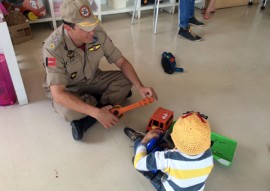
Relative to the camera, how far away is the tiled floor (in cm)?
132

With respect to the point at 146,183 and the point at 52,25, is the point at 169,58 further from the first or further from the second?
the point at 52,25

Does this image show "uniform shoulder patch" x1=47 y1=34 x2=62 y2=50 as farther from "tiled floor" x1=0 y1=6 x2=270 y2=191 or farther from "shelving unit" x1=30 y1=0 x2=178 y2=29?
"shelving unit" x1=30 y1=0 x2=178 y2=29

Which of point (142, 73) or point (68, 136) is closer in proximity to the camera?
point (68, 136)

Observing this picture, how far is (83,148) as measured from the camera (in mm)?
1485

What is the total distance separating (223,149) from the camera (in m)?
1.38

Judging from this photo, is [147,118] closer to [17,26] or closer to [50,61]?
[50,61]

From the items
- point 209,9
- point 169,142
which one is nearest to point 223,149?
point 169,142

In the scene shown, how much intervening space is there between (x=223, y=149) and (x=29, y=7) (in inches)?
94.5

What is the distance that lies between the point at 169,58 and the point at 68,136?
3.76 feet

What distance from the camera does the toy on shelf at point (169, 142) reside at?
1.31 meters

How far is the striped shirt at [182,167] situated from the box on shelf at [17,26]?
212 cm

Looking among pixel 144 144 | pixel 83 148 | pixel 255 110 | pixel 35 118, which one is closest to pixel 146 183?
pixel 144 144

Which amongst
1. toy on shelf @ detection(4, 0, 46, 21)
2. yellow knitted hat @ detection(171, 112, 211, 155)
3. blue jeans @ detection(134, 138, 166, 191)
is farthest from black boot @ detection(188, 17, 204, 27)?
yellow knitted hat @ detection(171, 112, 211, 155)

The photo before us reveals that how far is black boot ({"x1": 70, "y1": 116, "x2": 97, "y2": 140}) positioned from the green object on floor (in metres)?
0.73
